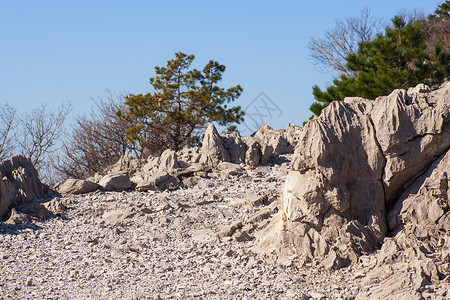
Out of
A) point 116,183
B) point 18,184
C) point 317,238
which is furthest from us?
point 116,183

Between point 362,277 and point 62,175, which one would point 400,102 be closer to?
point 362,277

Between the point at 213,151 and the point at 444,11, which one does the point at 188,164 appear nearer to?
the point at 213,151

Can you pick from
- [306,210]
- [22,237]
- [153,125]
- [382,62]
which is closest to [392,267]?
[306,210]

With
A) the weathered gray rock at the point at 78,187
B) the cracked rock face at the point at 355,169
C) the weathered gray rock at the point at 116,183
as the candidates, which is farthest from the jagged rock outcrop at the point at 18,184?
the cracked rock face at the point at 355,169

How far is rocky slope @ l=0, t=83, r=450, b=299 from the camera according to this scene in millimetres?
7246

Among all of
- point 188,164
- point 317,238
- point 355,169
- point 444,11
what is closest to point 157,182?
point 188,164

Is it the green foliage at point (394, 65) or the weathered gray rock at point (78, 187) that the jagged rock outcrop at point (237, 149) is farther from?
the green foliage at point (394, 65)

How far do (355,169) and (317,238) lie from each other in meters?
1.25

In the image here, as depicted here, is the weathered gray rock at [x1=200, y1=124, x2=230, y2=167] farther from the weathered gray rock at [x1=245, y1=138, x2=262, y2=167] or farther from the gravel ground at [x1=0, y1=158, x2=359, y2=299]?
the gravel ground at [x1=0, y1=158, x2=359, y2=299]

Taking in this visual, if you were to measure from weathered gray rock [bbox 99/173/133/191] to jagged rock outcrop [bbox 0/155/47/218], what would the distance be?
1.48m

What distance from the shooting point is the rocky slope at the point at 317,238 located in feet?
23.8

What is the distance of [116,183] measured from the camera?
13227mm

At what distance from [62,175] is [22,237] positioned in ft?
44.6

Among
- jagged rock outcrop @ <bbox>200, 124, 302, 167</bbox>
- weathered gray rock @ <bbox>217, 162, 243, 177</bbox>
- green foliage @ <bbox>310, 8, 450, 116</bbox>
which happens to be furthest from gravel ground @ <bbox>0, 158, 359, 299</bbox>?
green foliage @ <bbox>310, 8, 450, 116</bbox>
